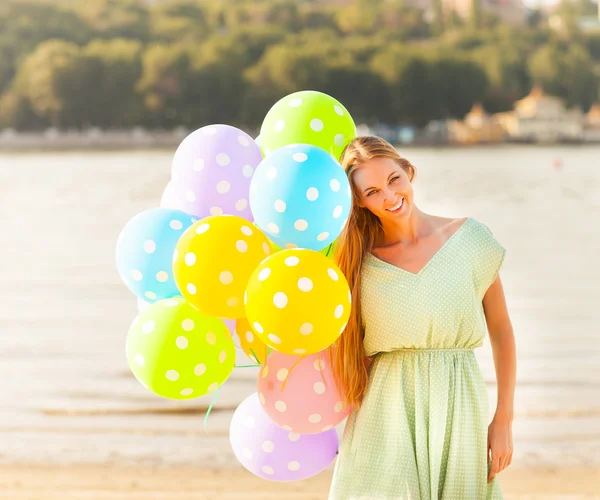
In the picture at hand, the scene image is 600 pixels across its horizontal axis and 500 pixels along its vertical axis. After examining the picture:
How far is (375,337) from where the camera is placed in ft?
6.48

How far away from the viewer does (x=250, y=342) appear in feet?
7.02

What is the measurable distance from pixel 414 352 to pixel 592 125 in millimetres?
74412

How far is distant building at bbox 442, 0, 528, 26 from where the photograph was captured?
85831mm

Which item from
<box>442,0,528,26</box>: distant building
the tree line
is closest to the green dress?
the tree line

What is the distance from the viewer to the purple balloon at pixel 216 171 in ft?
7.02

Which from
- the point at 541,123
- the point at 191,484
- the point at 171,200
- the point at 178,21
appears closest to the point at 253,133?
the point at 178,21

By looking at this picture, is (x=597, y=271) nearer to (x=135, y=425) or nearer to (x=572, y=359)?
(x=572, y=359)

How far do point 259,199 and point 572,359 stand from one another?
388 centimetres

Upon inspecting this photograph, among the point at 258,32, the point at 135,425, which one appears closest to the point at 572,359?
the point at 135,425

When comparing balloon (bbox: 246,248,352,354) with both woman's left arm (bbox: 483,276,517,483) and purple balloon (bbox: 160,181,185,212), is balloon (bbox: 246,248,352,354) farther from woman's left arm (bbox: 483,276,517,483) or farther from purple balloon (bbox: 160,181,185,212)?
purple balloon (bbox: 160,181,185,212)

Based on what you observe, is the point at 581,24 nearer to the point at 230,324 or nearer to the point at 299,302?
the point at 230,324

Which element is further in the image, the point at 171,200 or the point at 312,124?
the point at 171,200

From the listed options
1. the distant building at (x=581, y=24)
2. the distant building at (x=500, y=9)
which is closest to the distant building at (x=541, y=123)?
the distant building at (x=581, y=24)

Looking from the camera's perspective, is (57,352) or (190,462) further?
(57,352)
